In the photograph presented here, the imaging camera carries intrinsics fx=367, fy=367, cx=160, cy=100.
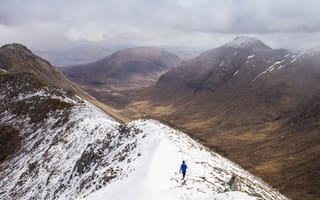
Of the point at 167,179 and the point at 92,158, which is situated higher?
the point at 92,158

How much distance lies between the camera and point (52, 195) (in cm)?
5484

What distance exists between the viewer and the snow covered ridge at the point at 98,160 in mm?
37562

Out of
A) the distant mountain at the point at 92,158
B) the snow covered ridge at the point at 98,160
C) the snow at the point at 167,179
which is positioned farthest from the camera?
the distant mountain at the point at 92,158

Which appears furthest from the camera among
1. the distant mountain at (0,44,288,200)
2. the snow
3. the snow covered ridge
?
the distant mountain at (0,44,288,200)

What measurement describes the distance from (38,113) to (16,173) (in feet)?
75.2

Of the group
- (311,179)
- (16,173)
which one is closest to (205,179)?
(16,173)

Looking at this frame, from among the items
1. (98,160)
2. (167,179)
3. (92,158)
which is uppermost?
(92,158)

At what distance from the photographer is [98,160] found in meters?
54.1

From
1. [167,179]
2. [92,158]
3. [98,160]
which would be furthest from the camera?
[92,158]

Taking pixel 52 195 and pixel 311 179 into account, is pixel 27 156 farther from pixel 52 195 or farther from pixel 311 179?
pixel 311 179

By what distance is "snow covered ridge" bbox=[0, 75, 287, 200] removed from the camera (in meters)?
37.6

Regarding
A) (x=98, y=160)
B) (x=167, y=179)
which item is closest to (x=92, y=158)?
(x=98, y=160)

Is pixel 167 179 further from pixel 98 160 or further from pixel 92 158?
pixel 92 158

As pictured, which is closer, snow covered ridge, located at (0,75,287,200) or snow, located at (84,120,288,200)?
snow, located at (84,120,288,200)
